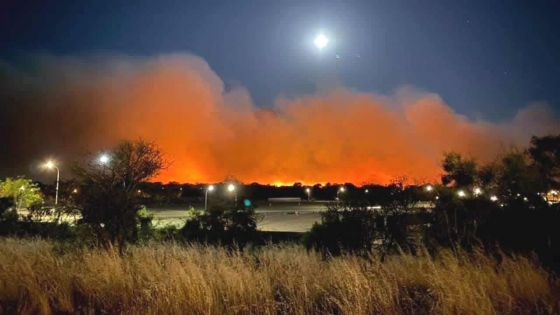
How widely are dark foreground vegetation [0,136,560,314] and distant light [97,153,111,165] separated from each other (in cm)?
16

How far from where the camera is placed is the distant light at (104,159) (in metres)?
14.9

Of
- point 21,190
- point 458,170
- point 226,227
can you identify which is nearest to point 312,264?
point 226,227

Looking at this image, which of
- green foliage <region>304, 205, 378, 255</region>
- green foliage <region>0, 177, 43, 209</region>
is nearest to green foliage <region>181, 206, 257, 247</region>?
green foliage <region>304, 205, 378, 255</region>

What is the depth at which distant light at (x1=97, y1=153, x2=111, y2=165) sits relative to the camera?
14891mm

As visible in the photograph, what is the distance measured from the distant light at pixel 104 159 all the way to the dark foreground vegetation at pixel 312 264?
164mm

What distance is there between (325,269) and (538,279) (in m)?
3.08

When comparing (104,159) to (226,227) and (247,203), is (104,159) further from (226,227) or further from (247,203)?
(247,203)

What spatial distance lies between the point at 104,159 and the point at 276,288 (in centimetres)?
968

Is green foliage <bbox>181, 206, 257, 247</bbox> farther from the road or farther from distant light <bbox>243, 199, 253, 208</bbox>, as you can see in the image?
the road

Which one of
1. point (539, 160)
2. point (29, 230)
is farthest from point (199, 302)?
point (539, 160)

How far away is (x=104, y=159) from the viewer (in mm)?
15023

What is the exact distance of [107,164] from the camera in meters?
14.9

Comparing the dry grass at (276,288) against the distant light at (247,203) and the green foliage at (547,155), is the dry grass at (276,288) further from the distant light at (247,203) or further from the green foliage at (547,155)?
the green foliage at (547,155)

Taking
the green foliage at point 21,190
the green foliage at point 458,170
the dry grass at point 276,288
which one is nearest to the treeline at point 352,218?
the dry grass at point 276,288
